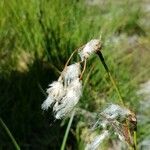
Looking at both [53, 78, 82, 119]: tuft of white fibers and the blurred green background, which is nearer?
[53, 78, 82, 119]: tuft of white fibers

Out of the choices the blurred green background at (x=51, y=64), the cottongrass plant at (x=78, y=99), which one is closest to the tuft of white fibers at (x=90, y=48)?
the cottongrass plant at (x=78, y=99)

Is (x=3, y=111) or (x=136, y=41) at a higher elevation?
(x=3, y=111)

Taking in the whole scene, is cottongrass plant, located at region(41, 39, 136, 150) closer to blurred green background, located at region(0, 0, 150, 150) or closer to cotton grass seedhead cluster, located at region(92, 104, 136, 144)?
cotton grass seedhead cluster, located at region(92, 104, 136, 144)

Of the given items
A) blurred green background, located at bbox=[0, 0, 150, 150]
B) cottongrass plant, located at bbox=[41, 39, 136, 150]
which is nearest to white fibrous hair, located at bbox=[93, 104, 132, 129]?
cottongrass plant, located at bbox=[41, 39, 136, 150]

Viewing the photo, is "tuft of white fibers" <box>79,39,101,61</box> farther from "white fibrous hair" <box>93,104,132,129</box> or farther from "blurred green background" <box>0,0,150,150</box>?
"blurred green background" <box>0,0,150,150</box>

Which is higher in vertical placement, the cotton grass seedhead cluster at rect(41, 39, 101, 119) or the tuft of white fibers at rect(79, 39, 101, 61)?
the tuft of white fibers at rect(79, 39, 101, 61)

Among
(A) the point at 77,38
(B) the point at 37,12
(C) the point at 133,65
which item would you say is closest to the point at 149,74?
(C) the point at 133,65

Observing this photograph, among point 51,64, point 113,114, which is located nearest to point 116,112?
point 113,114

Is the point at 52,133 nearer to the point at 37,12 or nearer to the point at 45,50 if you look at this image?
the point at 45,50
